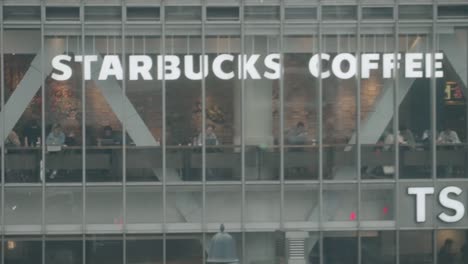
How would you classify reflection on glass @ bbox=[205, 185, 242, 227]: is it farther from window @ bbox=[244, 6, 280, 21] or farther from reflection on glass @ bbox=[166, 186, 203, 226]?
window @ bbox=[244, 6, 280, 21]

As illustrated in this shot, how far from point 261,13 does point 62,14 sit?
489cm

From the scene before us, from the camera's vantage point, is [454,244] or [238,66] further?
[454,244]

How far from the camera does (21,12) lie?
3020 centimetres

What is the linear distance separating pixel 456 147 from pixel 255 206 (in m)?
5.23

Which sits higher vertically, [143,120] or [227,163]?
[143,120]

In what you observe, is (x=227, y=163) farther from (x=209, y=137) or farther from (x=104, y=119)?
(x=104, y=119)

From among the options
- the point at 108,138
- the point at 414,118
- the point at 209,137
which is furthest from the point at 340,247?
the point at 108,138

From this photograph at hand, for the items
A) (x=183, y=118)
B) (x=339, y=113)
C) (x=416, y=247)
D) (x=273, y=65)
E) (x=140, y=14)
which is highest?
(x=140, y=14)

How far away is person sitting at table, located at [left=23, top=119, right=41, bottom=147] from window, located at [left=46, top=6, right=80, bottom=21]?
257cm

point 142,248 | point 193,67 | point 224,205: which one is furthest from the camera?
point 224,205

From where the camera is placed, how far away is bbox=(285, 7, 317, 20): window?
30438 mm

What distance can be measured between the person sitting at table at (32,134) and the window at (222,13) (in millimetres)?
4989

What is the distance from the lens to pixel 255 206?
30.6 meters

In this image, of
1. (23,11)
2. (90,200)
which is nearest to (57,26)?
(23,11)
